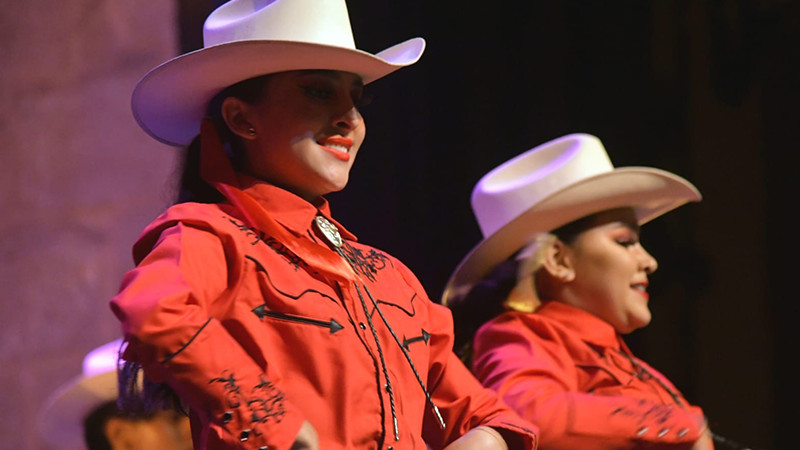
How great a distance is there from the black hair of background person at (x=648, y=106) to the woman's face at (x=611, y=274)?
0.49 meters

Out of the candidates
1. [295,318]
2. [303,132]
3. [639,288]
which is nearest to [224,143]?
[303,132]

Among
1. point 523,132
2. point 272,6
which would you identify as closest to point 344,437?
point 272,6

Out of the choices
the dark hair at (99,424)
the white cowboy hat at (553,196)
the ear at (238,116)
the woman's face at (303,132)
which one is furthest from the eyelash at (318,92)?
the dark hair at (99,424)

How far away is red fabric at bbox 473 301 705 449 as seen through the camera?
2.33 m

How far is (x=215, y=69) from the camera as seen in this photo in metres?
1.84

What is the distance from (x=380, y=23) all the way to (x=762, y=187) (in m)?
1.39

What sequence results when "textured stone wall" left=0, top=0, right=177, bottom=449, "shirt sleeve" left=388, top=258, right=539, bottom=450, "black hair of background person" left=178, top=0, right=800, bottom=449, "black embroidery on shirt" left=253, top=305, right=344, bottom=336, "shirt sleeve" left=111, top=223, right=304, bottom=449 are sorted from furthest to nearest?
"textured stone wall" left=0, top=0, right=177, bottom=449, "black hair of background person" left=178, top=0, right=800, bottom=449, "shirt sleeve" left=388, top=258, right=539, bottom=450, "black embroidery on shirt" left=253, top=305, right=344, bottom=336, "shirt sleeve" left=111, top=223, right=304, bottom=449

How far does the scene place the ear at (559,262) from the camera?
2.80 metres

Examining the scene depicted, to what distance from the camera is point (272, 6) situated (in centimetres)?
190

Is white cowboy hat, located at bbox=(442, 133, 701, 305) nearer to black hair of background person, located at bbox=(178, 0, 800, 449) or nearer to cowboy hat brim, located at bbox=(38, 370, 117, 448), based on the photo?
black hair of background person, located at bbox=(178, 0, 800, 449)

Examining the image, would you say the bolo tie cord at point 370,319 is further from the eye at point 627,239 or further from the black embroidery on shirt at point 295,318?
the eye at point 627,239

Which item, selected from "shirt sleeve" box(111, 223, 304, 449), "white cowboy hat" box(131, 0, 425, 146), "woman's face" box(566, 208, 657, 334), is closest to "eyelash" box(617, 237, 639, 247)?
"woman's face" box(566, 208, 657, 334)

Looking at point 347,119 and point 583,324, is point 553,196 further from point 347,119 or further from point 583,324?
point 347,119

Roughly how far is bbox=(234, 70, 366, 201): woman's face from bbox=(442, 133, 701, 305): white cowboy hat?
978 mm
